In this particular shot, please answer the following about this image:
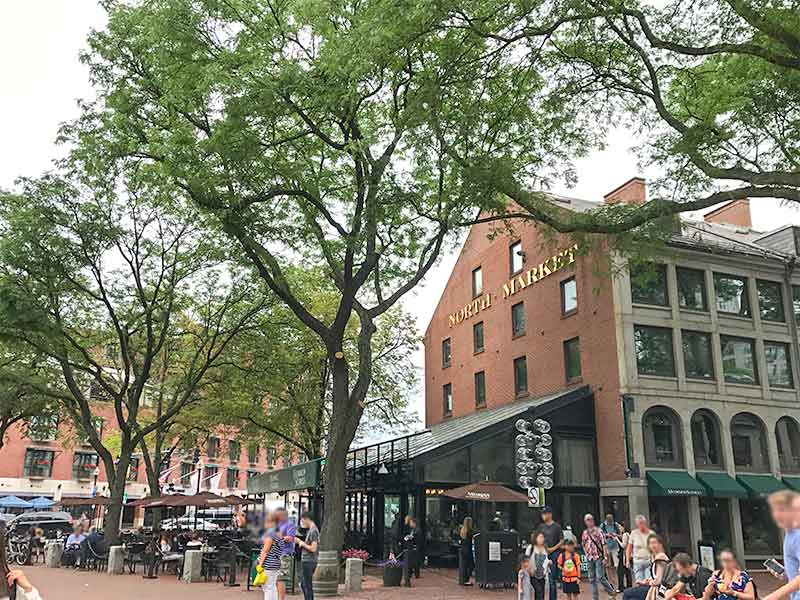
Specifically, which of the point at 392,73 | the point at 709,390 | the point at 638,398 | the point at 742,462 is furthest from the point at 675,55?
the point at 742,462

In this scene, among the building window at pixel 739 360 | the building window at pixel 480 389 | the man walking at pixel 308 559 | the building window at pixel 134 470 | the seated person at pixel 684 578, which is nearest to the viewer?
the seated person at pixel 684 578

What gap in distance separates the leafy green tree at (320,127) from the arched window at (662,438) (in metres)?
10.9

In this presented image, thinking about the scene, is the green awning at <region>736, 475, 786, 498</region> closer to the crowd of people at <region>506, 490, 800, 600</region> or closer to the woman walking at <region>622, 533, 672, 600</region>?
the crowd of people at <region>506, 490, 800, 600</region>

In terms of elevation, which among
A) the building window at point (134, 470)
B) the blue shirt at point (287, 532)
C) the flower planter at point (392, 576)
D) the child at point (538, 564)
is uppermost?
the building window at point (134, 470)

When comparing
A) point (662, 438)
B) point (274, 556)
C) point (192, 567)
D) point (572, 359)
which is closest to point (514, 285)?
point (572, 359)

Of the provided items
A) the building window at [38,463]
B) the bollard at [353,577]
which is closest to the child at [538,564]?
the bollard at [353,577]

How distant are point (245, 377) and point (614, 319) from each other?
51.0 feet

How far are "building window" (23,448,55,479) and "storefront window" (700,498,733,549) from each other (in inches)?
2056

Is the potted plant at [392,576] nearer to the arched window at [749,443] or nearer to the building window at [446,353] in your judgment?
the arched window at [749,443]

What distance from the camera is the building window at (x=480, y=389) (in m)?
33.4

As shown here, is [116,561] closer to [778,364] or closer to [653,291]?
[653,291]

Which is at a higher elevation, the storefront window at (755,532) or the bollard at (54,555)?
the storefront window at (755,532)

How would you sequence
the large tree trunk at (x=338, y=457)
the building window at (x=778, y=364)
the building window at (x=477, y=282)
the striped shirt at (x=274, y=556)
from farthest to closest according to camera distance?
the building window at (x=477, y=282) → the building window at (x=778, y=364) → the large tree trunk at (x=338, y=457) → the striped shirt at (x=274, y=556)

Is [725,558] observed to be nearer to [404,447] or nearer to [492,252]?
[404,447]
